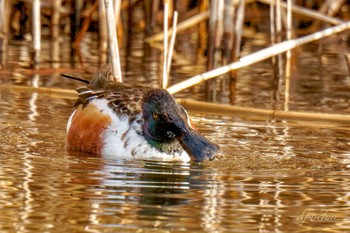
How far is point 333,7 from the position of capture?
12.7 meters

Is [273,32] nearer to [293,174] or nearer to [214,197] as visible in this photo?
[293,174]

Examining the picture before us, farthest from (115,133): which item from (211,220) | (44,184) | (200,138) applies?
(211,220)

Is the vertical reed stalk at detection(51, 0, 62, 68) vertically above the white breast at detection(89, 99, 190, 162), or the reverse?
the vertical reed stalk at detection(51, 0, 62, 68)

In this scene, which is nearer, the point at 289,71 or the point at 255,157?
the point at 255,157

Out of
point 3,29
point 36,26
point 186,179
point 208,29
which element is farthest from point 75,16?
point 186,179

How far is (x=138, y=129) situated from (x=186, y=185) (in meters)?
0.88

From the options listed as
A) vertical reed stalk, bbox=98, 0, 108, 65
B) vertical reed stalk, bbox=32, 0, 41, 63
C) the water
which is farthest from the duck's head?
vertical reed stalk, bbox=98, 0, 108, 65

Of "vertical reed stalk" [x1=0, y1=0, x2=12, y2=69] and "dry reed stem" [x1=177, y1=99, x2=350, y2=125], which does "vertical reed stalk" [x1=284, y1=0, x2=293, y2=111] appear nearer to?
"dry reed stem" [x1=177, y1=99, x2=350, y2=125]

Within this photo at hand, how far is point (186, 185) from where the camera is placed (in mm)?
5617

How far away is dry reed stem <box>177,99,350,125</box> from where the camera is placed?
7617mm

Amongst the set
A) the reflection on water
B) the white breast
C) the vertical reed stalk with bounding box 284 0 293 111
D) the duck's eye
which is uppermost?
the vertical reed stalk with bounding box 284 0 293 111

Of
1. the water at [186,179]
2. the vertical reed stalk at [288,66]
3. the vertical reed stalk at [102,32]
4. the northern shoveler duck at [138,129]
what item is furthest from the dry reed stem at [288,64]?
the northern shoveler duck at [138,129]

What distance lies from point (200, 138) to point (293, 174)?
58 cm

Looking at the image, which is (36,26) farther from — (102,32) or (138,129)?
(138,129)
